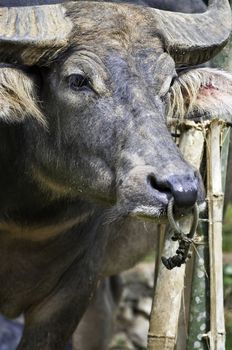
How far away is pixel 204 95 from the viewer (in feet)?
24.3

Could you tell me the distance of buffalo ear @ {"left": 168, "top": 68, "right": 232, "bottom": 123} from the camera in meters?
7.24

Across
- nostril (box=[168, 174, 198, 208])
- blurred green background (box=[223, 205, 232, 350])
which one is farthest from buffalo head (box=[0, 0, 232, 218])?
blurred green background (box=[223, 205, 232, 350])

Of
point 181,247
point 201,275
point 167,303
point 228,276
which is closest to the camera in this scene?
point 181,247

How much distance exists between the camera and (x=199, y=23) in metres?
7.21

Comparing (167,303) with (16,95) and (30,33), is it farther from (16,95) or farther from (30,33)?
(30,33)

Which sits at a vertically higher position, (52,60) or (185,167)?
(52,60)

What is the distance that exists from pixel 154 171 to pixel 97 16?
1.03m

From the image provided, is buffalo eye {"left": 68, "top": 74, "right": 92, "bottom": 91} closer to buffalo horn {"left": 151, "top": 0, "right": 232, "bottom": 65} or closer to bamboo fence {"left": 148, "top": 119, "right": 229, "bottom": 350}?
buffalo horn {"left": 151, "top": 0, "right": 232, "bottom": 65}

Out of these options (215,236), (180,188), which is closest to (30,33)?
(180,188)

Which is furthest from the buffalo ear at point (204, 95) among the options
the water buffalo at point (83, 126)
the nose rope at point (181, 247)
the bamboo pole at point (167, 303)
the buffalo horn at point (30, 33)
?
the nose rope at point (181, 247)

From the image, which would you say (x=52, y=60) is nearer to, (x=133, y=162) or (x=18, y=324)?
(x=133, y=162)

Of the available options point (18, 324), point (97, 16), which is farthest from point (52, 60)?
point (18, 324)

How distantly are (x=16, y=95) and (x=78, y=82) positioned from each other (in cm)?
31

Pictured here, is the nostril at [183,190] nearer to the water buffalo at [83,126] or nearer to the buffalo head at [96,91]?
the water buffalo at [83,126]
